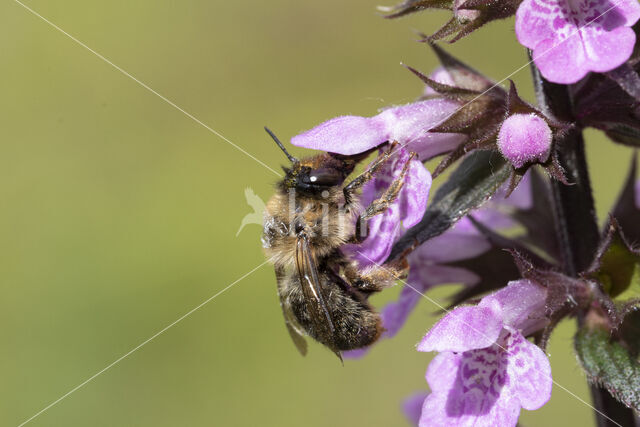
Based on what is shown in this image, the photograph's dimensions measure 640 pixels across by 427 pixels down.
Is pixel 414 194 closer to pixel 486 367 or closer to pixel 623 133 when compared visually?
pixel 486 367

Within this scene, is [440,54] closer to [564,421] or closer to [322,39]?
[564,421]

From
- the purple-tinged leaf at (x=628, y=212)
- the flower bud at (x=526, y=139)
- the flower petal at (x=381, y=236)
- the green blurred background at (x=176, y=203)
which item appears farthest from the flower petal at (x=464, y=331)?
the green blurred background at (x=176, y=203)

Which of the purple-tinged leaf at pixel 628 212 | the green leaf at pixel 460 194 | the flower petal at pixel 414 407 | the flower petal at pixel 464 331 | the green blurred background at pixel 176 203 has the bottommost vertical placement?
the green blurred background at pixel 176 203

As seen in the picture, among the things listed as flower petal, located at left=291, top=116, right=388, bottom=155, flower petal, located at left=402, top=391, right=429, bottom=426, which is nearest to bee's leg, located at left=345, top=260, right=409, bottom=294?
flower petal, located at left=291, top=116, right=388, bottom=155

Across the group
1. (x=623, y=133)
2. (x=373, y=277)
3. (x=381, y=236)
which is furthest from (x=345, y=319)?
(x=623, y=133)

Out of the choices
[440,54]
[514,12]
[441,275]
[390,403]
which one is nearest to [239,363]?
[390,403]

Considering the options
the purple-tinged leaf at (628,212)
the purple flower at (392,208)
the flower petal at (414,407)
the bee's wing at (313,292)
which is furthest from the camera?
the flower petal at (414,407)

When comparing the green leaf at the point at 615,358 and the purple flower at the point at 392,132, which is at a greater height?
the purple flower at the point at 392,132

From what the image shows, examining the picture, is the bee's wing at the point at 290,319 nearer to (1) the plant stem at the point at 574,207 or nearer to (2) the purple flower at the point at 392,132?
(2) the purple flower at the point at 392,132
